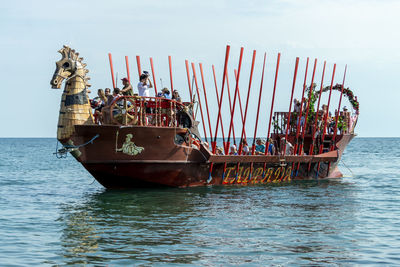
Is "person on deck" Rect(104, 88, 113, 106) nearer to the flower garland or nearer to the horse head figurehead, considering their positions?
the horse head figurehead

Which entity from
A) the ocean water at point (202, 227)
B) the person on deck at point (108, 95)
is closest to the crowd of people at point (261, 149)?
the ocean water at point (202, 227)

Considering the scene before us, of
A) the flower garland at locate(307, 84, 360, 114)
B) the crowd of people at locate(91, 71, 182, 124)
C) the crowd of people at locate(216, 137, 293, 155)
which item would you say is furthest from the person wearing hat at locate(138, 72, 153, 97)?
the flower garland at locate(307, 84, 360, 114)

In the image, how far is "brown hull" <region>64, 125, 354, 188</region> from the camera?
19625 mm

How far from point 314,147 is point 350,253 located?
15.7 metres

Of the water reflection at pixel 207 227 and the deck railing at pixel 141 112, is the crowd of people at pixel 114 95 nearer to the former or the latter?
the deck railing at pixel 141 112

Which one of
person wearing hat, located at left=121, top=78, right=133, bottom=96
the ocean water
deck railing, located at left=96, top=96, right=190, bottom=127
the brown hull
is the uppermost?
person wearing hat, located at left=121, top=78, right=133, bottom=96

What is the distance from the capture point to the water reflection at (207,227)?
1212cm

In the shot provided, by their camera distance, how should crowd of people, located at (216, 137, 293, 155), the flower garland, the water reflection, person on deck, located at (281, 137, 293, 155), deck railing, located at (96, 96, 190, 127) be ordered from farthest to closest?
1. the flower garland
2. person on deck, located at (281, 137, 293, 155)
3. crowd of people, located at (216, 137, 293, 155)
4. deck railing, located at (96, 96, 190, 127)
5. the water reflection

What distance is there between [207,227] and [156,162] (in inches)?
229

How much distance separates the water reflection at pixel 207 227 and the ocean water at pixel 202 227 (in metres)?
0.02

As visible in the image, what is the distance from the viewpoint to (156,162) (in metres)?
20.4

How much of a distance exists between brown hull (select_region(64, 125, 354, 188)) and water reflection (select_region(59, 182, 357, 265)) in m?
0.47

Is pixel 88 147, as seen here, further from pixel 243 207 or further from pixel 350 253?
pixel 350 253

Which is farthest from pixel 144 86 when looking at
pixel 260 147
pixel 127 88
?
pixel 260 147
